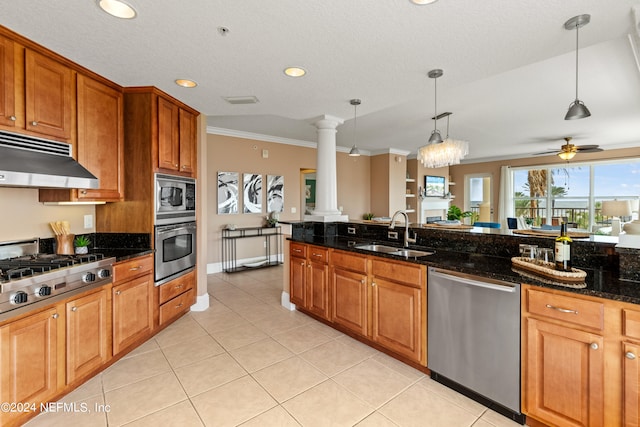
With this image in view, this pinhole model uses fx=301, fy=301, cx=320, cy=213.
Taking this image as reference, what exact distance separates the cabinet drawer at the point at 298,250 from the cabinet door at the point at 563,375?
219 centimetres

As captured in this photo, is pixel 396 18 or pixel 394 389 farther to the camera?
pixel 394 389

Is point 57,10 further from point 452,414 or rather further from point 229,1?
point 452,414

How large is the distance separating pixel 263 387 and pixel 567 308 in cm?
195

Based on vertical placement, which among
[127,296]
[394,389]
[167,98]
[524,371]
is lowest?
[394,389]

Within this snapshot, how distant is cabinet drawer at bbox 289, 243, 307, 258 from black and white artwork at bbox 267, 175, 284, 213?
2631 mm

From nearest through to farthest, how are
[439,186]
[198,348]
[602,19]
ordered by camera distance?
[602,19]
[198,348]
[439,186]

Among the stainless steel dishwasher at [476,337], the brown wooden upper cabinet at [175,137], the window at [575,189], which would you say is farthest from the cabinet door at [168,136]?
the window at [575,189]

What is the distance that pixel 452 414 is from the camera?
188cm

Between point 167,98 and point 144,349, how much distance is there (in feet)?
8.00

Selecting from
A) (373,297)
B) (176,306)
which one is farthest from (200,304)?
(373,297)

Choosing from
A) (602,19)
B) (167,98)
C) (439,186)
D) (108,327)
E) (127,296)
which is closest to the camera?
(602,19)

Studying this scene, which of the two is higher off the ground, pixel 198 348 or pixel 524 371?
pixel 524 371

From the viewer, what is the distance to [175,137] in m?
3.24

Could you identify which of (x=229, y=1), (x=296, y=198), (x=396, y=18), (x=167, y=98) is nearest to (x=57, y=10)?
(x=229, y=1)
